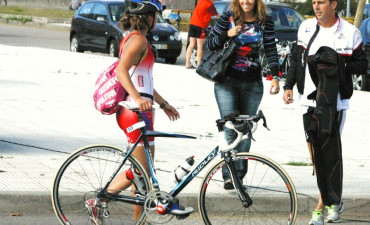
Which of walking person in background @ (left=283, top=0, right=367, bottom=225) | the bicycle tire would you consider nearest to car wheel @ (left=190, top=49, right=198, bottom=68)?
walking person in background @ (left=283, top=0, right=367, bottom=225)

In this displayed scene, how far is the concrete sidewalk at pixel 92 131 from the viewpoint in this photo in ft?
26.1

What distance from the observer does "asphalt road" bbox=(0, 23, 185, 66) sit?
2966cm

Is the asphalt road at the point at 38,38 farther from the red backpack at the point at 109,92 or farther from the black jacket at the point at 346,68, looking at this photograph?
the red backpack at the point at 109,92

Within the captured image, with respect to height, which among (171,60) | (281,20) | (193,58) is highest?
(281,20)

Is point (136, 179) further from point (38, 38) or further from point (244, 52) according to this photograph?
point (38, 38)

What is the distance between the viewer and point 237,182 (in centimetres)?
618

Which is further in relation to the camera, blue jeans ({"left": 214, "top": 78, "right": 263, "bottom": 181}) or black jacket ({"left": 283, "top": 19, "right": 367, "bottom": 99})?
blue jeans ({"left": 214, "top": 78, "right": 263, "bottom": 181})

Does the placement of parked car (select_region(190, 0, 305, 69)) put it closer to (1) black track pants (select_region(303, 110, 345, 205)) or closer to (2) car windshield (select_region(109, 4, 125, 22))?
(2) car windshield (select_region(109, 4, 125, 22))

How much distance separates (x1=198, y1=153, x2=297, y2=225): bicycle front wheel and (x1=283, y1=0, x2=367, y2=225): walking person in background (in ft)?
→ 1.83

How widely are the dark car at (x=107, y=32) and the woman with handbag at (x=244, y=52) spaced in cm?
1608

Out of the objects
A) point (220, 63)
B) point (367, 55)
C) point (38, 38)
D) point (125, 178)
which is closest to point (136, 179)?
point (125, 178)

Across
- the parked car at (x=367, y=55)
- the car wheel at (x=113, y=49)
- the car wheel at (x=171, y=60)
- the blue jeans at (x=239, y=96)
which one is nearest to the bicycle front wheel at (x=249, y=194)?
the blue jeans at (x=239, y=96)

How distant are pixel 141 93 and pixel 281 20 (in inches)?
636

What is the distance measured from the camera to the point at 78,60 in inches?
842
